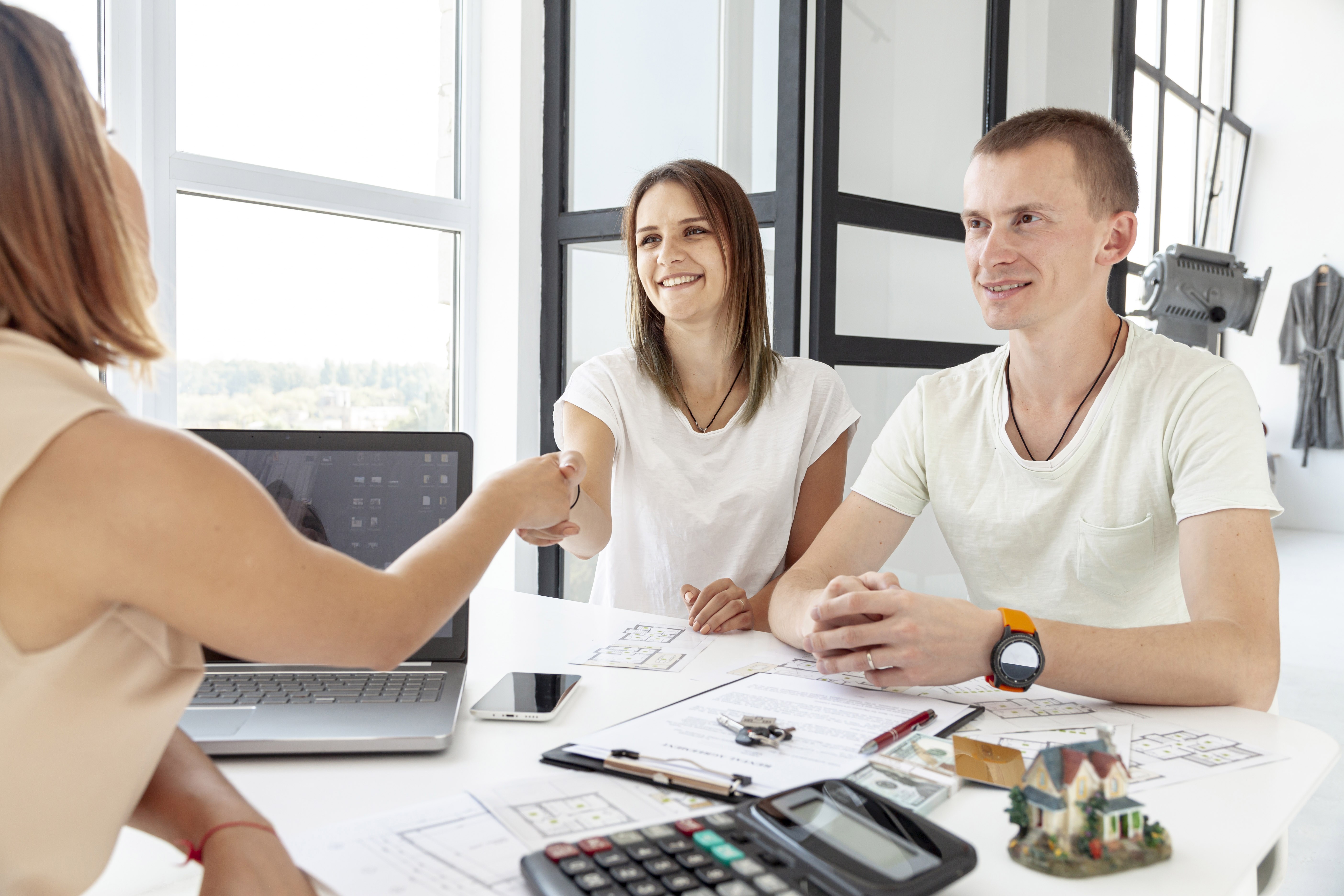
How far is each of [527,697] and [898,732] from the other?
386 mm

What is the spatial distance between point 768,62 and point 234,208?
4.76 feet

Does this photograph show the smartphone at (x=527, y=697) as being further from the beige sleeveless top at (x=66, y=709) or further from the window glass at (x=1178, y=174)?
the window glass at (x=1178, y=174)

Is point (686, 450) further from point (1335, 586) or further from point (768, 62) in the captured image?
point (1335, 586)

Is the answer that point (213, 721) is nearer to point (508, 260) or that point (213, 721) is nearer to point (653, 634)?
point (653, 634)

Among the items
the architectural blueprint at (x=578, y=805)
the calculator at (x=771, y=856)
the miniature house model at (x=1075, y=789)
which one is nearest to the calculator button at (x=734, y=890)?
the calculator at (x=771, y=856)

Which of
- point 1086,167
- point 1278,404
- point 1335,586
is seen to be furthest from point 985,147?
point 1278,404

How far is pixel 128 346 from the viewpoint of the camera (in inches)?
24.5

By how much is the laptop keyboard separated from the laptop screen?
9 cm

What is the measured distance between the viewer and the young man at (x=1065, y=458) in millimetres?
1194

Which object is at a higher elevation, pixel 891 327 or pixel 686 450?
pixel 891 327

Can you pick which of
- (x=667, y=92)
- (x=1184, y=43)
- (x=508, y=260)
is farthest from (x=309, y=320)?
(x=1184, y=43)

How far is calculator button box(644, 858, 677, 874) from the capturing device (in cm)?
59

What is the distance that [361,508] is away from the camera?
1138 mm

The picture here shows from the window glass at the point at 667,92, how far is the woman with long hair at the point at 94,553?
2090 mm
